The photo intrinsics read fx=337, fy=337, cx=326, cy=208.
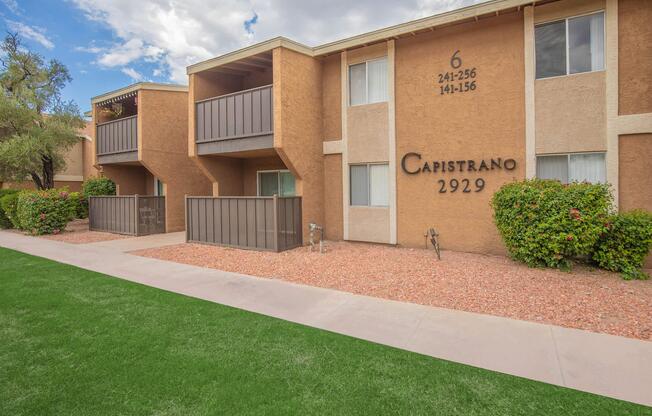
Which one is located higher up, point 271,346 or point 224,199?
point 224,199

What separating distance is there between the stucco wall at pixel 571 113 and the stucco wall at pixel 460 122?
18.6 inches

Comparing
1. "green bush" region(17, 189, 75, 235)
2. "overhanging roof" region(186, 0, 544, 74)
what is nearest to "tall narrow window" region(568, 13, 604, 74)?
"overhanging roof" region(186, 0, 544, 74)

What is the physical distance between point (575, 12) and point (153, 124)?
1530 cm

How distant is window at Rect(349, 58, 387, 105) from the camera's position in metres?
11.2

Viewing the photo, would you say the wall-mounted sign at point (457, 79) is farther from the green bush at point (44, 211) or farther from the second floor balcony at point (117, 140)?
the green bush at point (44, 211)

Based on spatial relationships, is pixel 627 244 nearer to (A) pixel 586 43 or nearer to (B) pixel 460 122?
(B) pixel 460 122

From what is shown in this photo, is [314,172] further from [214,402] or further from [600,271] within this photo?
[214,402]

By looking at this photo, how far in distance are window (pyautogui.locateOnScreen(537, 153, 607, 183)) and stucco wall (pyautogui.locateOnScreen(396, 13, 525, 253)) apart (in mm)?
555

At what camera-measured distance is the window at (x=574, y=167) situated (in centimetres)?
830

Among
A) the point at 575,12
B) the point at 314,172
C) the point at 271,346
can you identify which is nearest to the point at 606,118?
the point at 575,12

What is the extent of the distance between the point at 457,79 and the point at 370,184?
13.4 feet

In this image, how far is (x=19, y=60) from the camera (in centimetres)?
1733

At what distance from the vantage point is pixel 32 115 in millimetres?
16938

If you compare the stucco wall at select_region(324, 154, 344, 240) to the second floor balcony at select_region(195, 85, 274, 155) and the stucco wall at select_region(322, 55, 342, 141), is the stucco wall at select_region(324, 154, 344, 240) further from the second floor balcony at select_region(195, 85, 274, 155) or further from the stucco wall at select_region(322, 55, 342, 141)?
the second floor balcony at select_region(195, 85, 274, 155)
